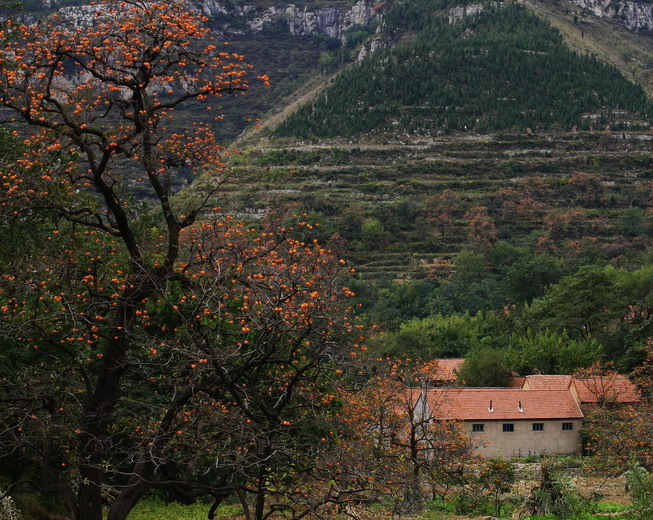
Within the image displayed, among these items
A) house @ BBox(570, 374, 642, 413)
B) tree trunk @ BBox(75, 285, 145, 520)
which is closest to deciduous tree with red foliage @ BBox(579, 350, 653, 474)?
house @ BBox(570, 374, 642, 413)

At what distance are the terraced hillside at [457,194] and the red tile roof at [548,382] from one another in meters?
36.6

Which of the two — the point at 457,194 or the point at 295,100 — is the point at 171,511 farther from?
the point at 295,100

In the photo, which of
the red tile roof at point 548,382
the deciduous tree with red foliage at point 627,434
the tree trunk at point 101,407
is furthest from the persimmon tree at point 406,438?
the red tile roof at point 548,382

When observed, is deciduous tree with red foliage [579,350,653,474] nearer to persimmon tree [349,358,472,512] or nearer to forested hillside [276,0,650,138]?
persimmon tree [349,358,472,512]

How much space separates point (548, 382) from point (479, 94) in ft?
265

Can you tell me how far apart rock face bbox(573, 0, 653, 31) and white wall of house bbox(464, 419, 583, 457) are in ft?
475

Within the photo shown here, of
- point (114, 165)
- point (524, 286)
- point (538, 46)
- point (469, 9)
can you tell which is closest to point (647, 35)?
point (469, 9)

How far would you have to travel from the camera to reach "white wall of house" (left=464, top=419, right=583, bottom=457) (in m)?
45.6

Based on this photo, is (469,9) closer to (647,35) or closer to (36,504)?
(647,35)

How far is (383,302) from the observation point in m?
78.6

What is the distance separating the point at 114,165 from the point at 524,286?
65086mm

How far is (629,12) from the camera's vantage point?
186125 millimetres

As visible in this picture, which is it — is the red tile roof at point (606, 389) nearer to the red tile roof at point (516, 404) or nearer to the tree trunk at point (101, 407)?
the red tile roof at point (516, 404)

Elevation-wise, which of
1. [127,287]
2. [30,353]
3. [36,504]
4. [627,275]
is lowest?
[627,275]
